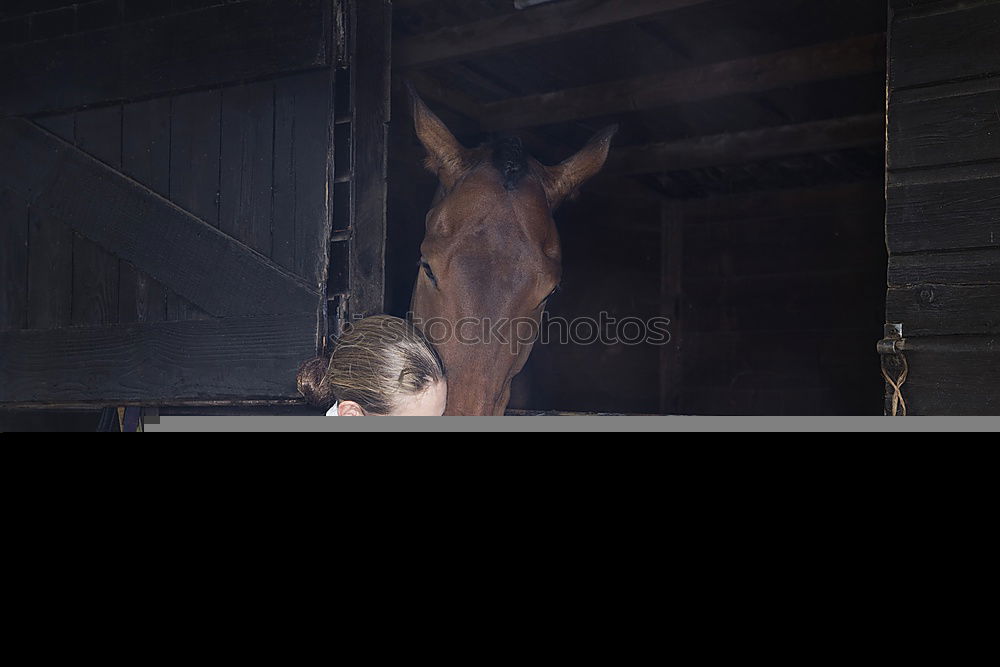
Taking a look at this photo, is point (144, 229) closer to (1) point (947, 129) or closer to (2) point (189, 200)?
(2) point (189, 200)

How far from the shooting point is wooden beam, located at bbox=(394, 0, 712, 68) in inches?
118

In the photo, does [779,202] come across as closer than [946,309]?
No

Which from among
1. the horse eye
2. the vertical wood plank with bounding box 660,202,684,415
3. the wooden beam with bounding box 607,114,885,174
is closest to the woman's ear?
the horse eye

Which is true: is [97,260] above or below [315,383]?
above

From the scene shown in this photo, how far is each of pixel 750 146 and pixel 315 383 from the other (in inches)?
116

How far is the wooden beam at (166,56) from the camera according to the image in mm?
2984

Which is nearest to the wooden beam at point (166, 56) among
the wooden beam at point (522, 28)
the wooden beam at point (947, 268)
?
the wooden beam at point (522, 28)

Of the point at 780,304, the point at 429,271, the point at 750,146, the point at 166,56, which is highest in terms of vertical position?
the point at 750,146

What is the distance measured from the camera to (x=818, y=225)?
5.68 meters

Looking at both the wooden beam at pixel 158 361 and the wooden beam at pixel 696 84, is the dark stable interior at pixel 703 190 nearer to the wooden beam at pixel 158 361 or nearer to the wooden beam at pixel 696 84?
the wooden beam at pixel 696 84

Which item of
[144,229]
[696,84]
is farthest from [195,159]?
[696,84]

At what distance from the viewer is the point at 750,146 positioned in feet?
15.2

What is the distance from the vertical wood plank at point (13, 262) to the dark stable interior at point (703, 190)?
1509 mm
